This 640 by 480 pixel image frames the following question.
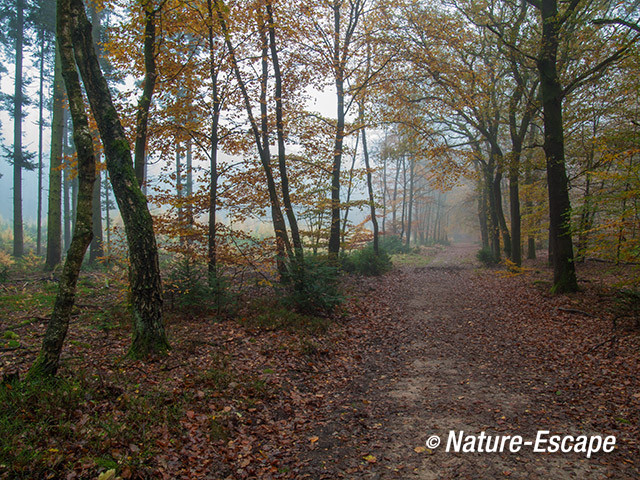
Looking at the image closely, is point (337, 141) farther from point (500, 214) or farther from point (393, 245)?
point (393, 245)

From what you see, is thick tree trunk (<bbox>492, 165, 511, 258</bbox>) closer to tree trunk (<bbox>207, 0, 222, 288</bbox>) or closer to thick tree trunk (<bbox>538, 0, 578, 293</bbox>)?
thick tree trunk (<bbox>538, 0, 578, 293</bbox>)

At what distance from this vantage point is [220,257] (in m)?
9.74

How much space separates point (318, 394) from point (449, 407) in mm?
2066

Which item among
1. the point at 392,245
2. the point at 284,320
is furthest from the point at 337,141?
the point at 392,245

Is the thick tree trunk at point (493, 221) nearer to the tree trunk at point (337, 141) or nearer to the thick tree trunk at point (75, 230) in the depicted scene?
the tree trunk at point (337, 141)

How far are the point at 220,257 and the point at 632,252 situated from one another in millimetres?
9775

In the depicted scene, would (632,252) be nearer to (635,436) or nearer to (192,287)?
(635,436)

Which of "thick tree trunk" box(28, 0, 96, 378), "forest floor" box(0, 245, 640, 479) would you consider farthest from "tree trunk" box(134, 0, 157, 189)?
"forest floor" box(0, 245, 640, 479)

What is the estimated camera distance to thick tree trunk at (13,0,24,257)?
17.1 m

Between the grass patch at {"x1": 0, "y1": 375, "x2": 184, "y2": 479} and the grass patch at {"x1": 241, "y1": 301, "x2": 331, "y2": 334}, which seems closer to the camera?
the grass patch at {"x1": 0, "y1": 375, "x2": 184, "y2": 479}

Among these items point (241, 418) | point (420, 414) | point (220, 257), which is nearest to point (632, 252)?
point (420, 414)

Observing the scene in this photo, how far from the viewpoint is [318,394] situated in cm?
581

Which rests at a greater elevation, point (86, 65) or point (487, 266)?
point (86, 65)

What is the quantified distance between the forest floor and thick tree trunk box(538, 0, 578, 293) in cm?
117
